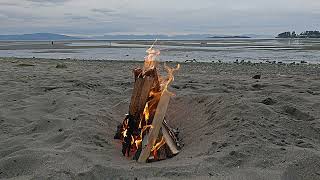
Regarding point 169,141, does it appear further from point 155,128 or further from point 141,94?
point 141,94

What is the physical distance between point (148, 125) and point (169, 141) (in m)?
0.36

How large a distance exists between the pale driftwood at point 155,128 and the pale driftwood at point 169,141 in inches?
6.0

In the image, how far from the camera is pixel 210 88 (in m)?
8.90

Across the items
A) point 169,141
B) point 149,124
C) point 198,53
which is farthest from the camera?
point 198,53

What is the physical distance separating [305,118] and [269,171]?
79.9 inches

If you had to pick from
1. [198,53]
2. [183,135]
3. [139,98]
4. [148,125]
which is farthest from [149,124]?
[198,53]

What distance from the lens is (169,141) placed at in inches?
206

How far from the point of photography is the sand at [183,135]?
425 centimetres

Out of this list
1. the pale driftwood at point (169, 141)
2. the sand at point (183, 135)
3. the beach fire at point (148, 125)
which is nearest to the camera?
the sand at point (183, 135)

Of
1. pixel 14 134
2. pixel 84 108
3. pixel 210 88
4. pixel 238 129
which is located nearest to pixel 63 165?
pixel 14 134

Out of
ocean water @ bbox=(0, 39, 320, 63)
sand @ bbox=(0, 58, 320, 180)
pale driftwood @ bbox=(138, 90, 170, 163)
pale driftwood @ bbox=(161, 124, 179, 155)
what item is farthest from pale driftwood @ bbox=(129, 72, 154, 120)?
ocean water @ bbox=(0, 39, 320, 63)

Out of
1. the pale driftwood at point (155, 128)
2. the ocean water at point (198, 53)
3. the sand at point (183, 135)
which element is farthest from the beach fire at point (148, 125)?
the ocean water at point (198, 53)

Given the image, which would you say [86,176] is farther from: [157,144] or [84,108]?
[84,108]

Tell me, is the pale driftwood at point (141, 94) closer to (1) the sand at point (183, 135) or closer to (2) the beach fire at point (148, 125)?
(2) the beach fire at point (148, 125)
